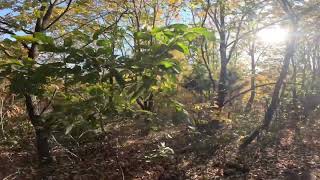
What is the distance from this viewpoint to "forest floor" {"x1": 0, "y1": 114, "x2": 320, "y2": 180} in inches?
288

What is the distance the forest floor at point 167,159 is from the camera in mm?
7305

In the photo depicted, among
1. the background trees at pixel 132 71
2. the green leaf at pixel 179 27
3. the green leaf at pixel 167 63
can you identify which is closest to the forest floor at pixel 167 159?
the background trees at pixel 132 71

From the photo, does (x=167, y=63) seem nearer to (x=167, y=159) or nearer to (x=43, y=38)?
(x=43, y=38)

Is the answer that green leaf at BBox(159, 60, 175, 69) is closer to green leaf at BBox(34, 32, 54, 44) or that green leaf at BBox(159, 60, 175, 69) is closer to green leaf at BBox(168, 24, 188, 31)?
green leaf at BBox(168, 24, 188, 31)

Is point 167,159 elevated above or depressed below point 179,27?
below

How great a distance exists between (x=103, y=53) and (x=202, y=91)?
14748 millimetres

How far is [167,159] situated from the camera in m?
8.80

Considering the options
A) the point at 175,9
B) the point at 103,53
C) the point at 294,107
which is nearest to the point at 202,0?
the point at 175,9

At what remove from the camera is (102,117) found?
4.29 m

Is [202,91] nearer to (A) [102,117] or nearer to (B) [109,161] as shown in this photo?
(B) [109,161]

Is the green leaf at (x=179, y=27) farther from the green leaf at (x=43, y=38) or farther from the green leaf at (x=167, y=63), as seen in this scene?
the green leaf at (x=43, y=38)

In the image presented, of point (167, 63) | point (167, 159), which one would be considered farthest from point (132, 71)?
point (167, 159)

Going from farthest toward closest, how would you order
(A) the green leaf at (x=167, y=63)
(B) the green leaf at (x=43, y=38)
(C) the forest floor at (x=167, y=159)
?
(C) the forest floor at (x=167, y=159)
(A) the green leaf at (x=167, y=63)
(B) the green leaf at (x=43, y=38)

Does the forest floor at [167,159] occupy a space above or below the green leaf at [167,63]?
below
